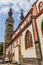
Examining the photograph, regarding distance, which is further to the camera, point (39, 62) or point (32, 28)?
point (32, 28)

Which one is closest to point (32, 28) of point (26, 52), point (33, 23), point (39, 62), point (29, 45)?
point (33, 23)

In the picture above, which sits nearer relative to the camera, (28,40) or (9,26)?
(28,40)

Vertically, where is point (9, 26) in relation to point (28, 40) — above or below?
above

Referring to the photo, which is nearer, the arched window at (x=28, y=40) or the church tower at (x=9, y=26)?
the arched window at (x=28, y=40)

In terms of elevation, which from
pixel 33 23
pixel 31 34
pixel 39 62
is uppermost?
pixel 33 23

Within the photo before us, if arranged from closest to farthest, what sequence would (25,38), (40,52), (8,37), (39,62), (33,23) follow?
1. (39,62)
2. (40,52)
3. (33,23)
4. (25,38)
5. (8,37)

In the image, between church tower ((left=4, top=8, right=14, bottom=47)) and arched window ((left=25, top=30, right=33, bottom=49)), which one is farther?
church tower ((left=4, top=8, right=14, bottom=47))

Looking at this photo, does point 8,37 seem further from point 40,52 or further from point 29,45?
point 40,52

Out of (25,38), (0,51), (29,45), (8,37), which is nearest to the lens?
(29,45)

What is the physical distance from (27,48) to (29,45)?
0.76m

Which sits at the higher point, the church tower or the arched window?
the church tower

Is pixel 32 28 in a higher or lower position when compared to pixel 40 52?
higher

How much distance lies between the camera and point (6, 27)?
154 feet

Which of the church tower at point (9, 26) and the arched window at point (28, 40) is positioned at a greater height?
the church tower at point (9, 26)
